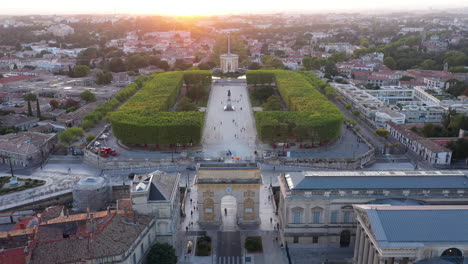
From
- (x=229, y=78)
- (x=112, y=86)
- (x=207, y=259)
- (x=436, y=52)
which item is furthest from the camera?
(x=436, y=52)

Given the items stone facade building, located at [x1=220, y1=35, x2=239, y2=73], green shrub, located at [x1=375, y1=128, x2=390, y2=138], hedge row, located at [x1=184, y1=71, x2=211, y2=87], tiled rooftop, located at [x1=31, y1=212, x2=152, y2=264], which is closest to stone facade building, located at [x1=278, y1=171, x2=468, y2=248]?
tiled rooftop, located at [x1=31, y1=212, x2=152, y2=264]

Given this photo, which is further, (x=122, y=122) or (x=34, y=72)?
(x=34, y=72)

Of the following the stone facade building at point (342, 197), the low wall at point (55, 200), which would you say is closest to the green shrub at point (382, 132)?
the stone facade building at point (342, 197)

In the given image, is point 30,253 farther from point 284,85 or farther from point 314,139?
point 284,85

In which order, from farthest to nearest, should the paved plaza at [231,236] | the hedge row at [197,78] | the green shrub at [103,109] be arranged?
the hedge row at [197,78], the green shrub at [103,109], the paved plaza at [231,236]

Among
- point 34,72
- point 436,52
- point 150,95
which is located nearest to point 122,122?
point 150,95

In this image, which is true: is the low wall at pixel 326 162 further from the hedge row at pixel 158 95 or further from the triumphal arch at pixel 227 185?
the hedge row at pixel 158 95
